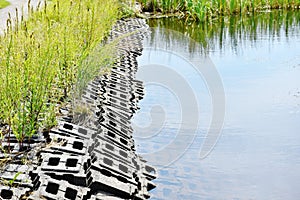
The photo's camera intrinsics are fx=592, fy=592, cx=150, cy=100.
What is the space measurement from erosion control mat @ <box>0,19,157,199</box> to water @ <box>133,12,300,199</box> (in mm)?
323

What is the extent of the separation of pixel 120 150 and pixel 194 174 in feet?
2.61

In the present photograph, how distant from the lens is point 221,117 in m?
7.85

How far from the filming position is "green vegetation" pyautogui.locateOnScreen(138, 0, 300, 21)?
17000 mm

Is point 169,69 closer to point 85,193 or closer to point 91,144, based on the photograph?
point 91,144

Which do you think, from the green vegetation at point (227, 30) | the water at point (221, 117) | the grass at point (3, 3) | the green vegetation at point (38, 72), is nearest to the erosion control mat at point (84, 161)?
the green vegetation at point (38, 72)

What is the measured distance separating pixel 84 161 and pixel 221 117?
3287mm

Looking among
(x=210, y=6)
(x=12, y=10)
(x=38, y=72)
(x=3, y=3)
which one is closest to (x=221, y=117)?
(x=38, y=72)

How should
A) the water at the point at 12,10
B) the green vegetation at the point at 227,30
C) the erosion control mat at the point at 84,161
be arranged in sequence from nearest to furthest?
the erosion control mat at the point at 84,161 < the water at the point at 12,10 < the green vegetation at the point at 227,30

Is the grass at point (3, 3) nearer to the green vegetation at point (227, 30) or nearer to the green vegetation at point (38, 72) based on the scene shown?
the green vegetation at point (227, 30)

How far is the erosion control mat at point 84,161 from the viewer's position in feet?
14.5

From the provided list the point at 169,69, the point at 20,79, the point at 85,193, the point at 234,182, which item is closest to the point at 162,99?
the point at 169,69

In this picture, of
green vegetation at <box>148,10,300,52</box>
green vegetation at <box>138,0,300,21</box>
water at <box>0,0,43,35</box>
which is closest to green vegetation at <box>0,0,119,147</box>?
Result: water at <box>0,0,43,35</box>

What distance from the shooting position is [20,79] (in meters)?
5.31

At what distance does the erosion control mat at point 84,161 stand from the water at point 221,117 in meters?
0.32
